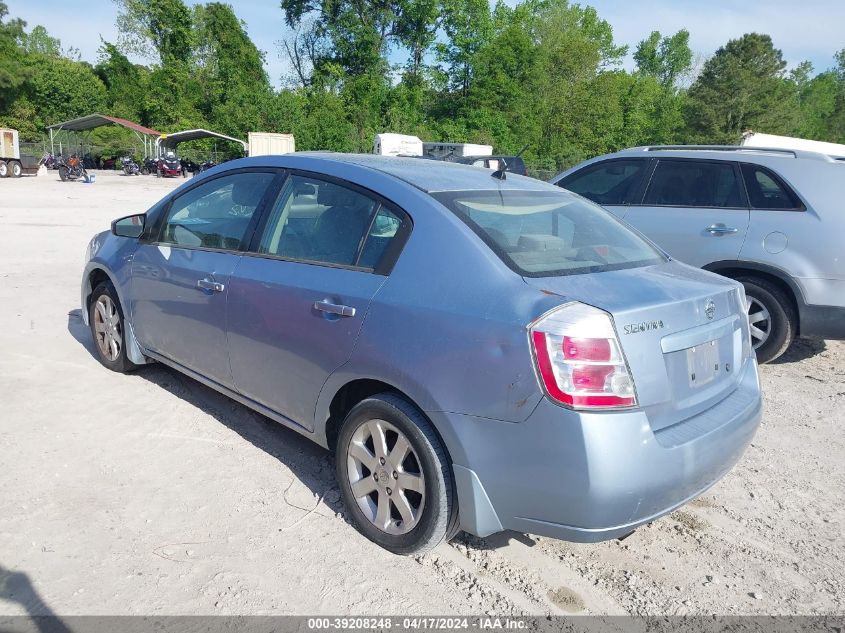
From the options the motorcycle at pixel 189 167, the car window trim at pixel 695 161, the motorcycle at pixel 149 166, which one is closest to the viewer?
the car window trim at pixel 695 161

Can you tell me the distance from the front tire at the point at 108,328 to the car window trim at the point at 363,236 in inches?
68.0

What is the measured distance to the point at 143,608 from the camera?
102 inches

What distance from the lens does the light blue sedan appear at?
2436mm

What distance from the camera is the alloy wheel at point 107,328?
4.93 metres

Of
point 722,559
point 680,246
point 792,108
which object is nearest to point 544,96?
point 792,108

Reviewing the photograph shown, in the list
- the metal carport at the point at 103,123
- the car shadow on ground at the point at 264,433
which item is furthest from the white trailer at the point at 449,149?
the car shadow on ground at the point at 264,433

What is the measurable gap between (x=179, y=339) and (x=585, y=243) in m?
2.52

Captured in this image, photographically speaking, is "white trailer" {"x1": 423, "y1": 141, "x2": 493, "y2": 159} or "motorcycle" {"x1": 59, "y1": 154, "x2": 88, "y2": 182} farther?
"motorcycle" {"x1": 59, "y1": 154, "x2": 88, "y2": 182}

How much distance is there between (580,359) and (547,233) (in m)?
0.95

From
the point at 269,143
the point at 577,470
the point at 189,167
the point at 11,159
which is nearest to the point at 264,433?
the point at 577,470

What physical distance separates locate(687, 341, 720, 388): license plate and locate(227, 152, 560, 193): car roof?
1.25 metres

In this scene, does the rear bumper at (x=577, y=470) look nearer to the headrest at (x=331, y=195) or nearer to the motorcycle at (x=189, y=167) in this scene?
the headrest at (x=331, y=195)

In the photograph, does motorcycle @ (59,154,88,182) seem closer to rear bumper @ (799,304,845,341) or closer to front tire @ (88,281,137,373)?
front tire @ (88,281,137,373)

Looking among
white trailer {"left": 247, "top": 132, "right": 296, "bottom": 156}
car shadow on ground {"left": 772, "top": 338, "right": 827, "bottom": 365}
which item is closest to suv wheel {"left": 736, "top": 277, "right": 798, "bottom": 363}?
car shadow on ground {"left": 772, "top": 338, "right": 827, "bottom": 365}
